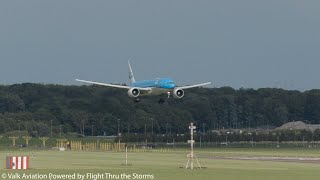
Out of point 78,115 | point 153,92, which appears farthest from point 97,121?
point 153,92

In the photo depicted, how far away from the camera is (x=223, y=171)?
6612 cm

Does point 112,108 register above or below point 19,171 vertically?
above

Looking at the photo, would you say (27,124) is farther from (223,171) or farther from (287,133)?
(223,171)

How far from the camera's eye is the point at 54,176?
5644cm

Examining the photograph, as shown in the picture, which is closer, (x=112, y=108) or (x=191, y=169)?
(x=191, y=169)

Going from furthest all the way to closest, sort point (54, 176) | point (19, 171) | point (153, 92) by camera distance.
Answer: point (153, 92), point (19, 171), point (54, 176)

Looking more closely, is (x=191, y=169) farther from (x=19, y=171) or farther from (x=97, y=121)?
(x=97, y=121)

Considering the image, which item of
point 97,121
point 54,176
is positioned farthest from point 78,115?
point 54,176

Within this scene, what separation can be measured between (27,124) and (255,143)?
1946 inches

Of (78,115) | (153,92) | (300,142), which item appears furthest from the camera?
(78,115)

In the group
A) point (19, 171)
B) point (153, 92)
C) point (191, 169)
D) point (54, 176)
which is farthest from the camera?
point (153, 92)

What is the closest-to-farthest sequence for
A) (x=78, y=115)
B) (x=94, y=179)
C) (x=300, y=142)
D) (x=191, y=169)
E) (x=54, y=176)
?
(x=94, y=179) → (x=54, y=176) → (x=191, y=169) → (x=300, y=142) → (x=78, y=115)

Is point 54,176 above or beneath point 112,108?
beneath

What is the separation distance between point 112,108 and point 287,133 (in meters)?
39.7
